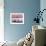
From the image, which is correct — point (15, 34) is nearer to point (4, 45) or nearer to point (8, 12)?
point (8, 12)

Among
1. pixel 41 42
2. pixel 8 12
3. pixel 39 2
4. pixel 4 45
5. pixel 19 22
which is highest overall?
pixel 39 2

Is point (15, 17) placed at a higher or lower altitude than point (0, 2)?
lower

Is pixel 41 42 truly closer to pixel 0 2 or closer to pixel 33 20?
pixel 33 20

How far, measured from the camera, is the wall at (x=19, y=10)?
5387mm

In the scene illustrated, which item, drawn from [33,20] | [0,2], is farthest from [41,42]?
[0,2]

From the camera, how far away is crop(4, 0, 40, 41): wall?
5387 mm

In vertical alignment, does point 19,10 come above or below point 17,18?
above

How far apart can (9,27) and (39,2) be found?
1.65 metres

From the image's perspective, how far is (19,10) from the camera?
5.40 meters

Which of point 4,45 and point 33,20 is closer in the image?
point 4,45

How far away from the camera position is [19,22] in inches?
214

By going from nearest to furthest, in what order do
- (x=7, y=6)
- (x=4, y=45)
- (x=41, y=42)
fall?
(x=41, y=42) → (x=4, y=45) → (x=7, y=6)

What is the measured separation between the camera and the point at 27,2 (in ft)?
17.8

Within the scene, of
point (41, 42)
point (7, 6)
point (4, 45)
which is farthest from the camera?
point (7, 6)
